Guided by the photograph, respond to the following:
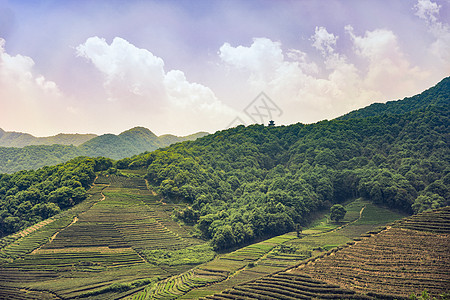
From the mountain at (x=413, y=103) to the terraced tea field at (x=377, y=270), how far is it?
2913 inches

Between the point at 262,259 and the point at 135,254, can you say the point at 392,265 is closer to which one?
the point at 262,259

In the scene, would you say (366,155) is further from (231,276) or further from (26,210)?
(26,210)

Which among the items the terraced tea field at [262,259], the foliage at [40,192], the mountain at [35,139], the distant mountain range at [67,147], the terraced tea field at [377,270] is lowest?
the terraced tea field at [262,259]

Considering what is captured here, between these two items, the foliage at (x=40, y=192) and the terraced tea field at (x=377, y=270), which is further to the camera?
the foliage at (x=40, y=192)

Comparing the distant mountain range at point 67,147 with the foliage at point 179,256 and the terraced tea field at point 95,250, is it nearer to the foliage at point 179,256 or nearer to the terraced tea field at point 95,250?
the terraced tea field at point 95,250

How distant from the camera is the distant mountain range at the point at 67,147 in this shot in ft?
413

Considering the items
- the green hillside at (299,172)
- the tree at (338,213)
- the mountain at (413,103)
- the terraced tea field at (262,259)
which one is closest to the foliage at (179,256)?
the terraced tea field at (262,259)

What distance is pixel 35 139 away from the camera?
188m

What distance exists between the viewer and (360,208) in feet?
187

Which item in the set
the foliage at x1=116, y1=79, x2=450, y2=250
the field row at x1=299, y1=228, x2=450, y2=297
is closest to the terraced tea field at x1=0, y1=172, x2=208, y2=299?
the foliage at x1=116, y1=79, x2=450, y2=250

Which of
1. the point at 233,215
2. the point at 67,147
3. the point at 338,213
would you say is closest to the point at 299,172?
the point at 338,213

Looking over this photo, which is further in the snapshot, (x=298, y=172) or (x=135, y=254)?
(x=298, y=172)

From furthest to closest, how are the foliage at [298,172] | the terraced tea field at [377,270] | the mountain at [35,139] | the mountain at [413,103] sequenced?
1. the mountain at [35,139]
2. the mountain at [413,103]
3. the foliage at [298,172]
4. the terraced tea field at [377,270]

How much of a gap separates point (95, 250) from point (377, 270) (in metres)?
→ 32.1
